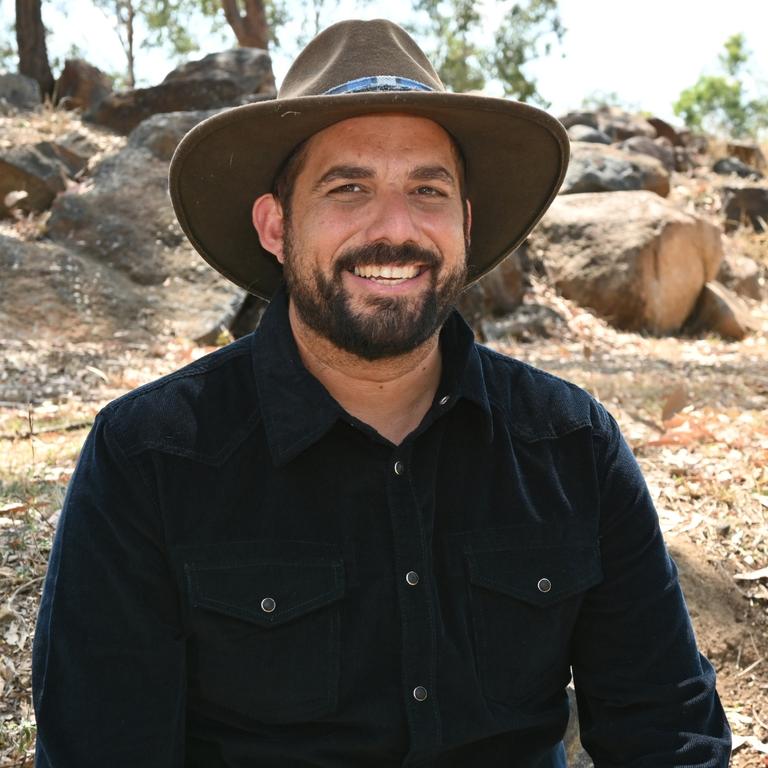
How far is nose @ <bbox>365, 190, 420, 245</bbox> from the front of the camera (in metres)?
2.38

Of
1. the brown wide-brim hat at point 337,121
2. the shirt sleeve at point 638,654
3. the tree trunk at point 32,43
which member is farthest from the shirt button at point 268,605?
the tree trunk at point 32,43

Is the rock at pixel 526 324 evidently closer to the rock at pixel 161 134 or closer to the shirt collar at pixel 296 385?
the rock at pixel 161 134

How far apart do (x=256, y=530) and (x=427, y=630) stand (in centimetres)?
44

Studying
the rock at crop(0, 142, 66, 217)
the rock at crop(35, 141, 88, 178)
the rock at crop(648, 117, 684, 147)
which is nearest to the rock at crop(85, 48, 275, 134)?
the rock at crop(35, 141, 88, 178)

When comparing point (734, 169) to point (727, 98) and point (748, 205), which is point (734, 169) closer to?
point (748, 205)

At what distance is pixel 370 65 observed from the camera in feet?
8.27

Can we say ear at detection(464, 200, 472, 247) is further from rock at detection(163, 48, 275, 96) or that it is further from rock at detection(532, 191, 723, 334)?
rock at detection(163, 48, 275, 96)

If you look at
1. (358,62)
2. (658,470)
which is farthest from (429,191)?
(658,470)

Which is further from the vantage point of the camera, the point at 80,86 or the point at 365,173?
the point at 80,86

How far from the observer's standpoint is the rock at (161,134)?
1022 cm

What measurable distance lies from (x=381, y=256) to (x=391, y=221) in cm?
9

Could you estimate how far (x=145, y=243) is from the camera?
930 cm

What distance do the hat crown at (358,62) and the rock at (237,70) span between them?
34.4 ft

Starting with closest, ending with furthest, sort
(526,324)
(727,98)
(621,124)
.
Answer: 1. (526,324)
2. (621,124)
3. (727,98)
